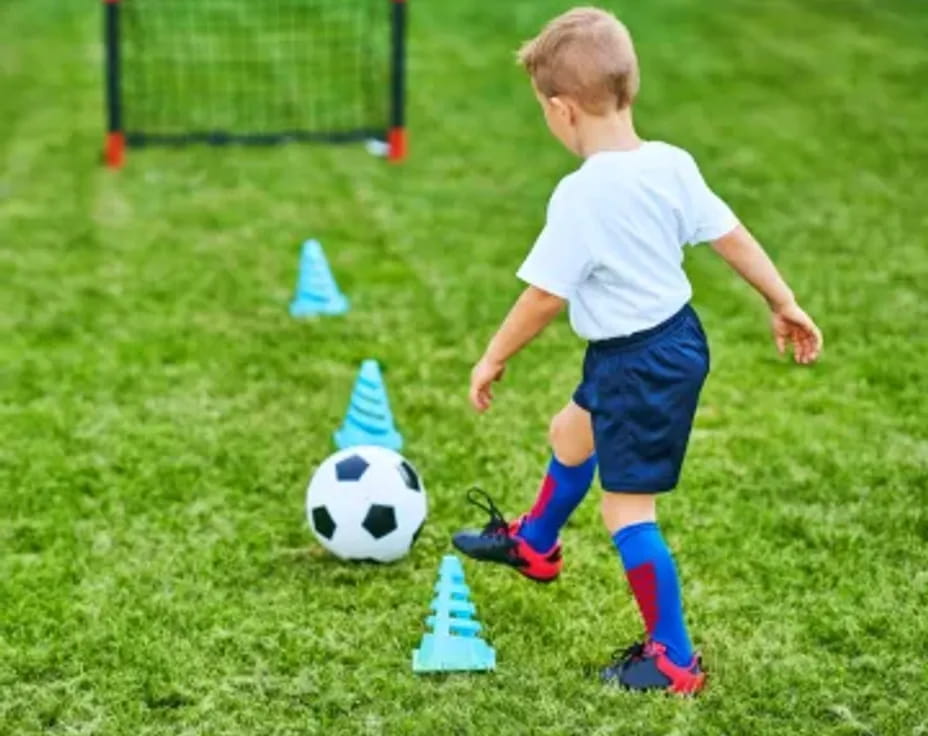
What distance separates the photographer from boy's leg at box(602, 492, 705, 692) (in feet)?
12.3

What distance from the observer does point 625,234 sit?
3.58 m

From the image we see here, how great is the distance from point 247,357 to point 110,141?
290cm

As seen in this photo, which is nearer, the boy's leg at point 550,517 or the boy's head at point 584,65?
the boy's head at point 584,65

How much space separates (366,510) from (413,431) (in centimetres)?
102

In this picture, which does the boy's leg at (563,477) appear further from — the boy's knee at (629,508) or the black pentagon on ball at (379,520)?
the black pentagon on ball at (379,520)

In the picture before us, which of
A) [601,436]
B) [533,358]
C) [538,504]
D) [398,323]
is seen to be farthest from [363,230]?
[601,436]

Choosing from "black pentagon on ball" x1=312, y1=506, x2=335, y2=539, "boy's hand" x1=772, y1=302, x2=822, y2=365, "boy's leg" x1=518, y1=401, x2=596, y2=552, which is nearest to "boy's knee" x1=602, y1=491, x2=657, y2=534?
"boy's leg" x1=518, y1=401, x2=596, y2=552

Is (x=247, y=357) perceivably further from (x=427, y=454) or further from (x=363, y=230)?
(x=363, y=230)

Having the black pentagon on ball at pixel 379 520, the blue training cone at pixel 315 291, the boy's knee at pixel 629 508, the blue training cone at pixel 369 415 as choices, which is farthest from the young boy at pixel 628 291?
the blue training cone at pixel 315 291

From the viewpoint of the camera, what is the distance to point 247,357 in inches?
236

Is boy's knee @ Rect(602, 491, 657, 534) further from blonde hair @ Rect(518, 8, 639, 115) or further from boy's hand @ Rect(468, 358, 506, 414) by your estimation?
blonde hair @ Rect(518, 8, 639, 115)

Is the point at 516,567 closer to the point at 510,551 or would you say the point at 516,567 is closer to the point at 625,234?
the point at 510,551

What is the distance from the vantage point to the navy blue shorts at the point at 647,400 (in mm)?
3664

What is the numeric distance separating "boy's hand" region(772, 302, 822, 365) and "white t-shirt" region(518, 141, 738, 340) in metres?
0.25
